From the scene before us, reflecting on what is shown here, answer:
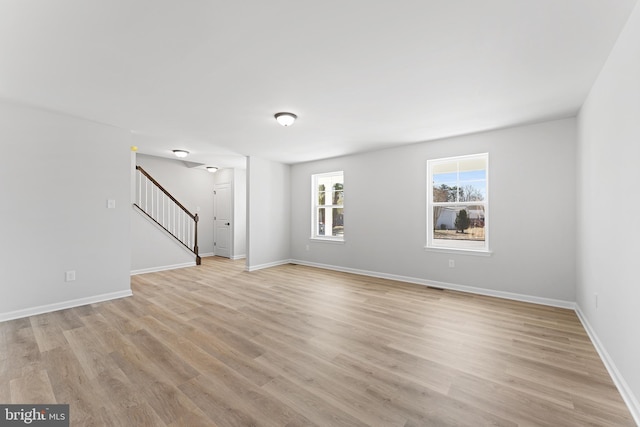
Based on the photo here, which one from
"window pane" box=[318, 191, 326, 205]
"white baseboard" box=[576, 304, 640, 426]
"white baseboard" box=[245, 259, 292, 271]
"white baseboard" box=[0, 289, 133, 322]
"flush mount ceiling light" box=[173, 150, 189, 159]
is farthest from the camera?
"window pane" box=[318, 191, 326, 205]

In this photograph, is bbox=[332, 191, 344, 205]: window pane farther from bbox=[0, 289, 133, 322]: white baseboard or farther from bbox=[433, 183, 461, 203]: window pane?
bbox=[0, 289, 133, 322]: white baseboard

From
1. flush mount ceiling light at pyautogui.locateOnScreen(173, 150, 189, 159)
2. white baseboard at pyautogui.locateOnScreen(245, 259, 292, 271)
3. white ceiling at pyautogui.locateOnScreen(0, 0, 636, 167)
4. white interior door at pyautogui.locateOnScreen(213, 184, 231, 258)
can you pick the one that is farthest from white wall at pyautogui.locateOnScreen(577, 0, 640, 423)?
white interior door at pyautogui.locateOnScreen(213, 184, 231, 258)

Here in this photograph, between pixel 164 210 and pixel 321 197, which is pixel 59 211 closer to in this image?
pixel 164 210

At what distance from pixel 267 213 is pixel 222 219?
231 cm

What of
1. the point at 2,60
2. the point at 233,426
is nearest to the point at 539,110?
the point at 233,426

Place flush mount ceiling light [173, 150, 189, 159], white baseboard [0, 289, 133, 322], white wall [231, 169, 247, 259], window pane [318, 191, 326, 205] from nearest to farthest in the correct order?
white baseboard [0, 289, 133, 322]
flush mount ceiling light [173, 150, 189, 159]
window pane [318, 191, 326, 205]
white wall [231, 169, 247, 259]

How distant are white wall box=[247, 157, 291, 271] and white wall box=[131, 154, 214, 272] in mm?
1840

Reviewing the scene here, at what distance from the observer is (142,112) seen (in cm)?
346

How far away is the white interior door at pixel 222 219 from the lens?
7893 mm

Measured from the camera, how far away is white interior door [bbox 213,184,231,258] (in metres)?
7.89

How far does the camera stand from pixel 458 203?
4.57 meters

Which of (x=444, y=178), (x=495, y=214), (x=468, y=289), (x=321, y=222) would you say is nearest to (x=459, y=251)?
(x=468, y=289)

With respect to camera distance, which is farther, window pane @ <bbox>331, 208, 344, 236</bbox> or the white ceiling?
window pane @ <bbox>331, 208, 344, 236</bbox>

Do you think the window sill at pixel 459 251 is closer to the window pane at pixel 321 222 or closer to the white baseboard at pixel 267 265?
the window pane at pixel 321 222
